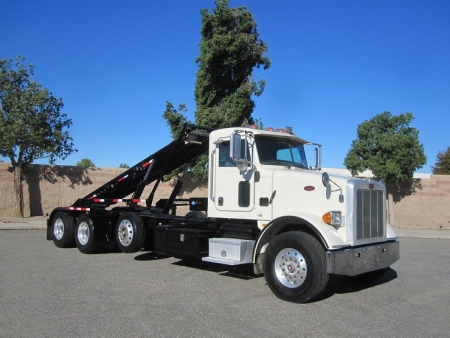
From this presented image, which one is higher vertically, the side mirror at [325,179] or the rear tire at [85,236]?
the side mirror at [325,179]

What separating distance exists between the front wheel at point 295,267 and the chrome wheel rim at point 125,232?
13.1 feet

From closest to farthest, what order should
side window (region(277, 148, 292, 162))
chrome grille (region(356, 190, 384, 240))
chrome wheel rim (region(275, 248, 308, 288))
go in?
chrome wheel rim (region(275, 248, 308, 288)), chrome grille (region(356, 190, 384, 240)), side window (region(277, 148, 292, 162))

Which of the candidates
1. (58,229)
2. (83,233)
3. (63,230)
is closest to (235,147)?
(83,233)

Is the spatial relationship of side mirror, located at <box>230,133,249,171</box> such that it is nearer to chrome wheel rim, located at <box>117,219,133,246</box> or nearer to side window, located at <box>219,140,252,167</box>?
side window, located at <box>219,140,252,167</box>

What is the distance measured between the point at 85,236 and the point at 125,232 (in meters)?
1.85

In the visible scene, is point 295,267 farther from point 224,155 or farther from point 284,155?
point 224,155

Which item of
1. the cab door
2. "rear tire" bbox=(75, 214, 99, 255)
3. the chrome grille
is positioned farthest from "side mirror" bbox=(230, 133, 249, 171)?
"rear tire" bbox=(75, 214, 99, 255)

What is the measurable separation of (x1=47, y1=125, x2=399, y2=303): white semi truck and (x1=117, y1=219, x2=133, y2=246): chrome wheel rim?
22 mm

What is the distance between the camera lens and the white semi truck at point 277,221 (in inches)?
266

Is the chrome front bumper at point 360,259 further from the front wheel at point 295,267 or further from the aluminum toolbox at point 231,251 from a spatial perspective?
the aluminum toolbox at point 231,251

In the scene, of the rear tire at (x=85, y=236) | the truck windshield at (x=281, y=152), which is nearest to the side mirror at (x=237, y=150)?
the truck windshield at (x=281, y=152)

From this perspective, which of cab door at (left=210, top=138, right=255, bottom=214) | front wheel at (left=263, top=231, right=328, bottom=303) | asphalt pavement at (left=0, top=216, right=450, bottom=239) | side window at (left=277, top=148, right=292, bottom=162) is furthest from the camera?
asphalt pavement at (left=0, top=216, right=450, bottom=239)

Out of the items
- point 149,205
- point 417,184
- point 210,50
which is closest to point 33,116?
point 210,50

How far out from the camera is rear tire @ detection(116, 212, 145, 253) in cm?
987
